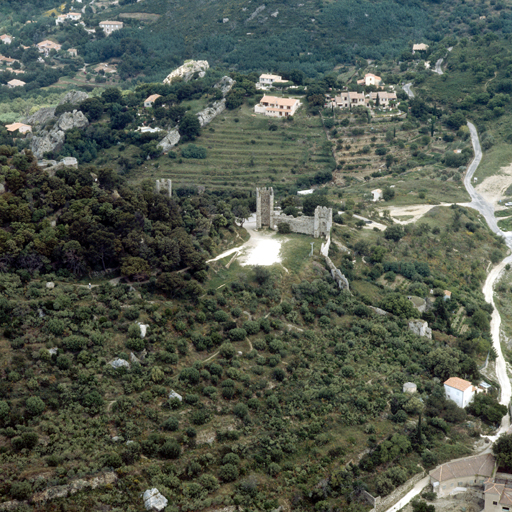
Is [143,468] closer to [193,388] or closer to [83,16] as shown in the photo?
[193,388]

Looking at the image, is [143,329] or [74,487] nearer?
[74,487]

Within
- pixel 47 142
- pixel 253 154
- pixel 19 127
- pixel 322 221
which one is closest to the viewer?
pixel 322 221

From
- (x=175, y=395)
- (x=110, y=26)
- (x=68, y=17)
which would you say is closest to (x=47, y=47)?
(x=110, y=26)

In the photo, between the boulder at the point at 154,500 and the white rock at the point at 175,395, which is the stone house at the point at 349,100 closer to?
the white rock at the point at 175,395

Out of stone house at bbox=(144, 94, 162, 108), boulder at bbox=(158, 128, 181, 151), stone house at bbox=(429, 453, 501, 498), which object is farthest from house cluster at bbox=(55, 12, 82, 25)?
stone house at bbox=(429, 453, 501, 498)

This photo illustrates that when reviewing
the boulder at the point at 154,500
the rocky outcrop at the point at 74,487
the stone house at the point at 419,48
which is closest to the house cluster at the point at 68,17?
the stone house at the point at 419,48

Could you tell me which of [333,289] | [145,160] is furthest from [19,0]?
[333,289]

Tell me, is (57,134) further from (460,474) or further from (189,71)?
(460,474)
